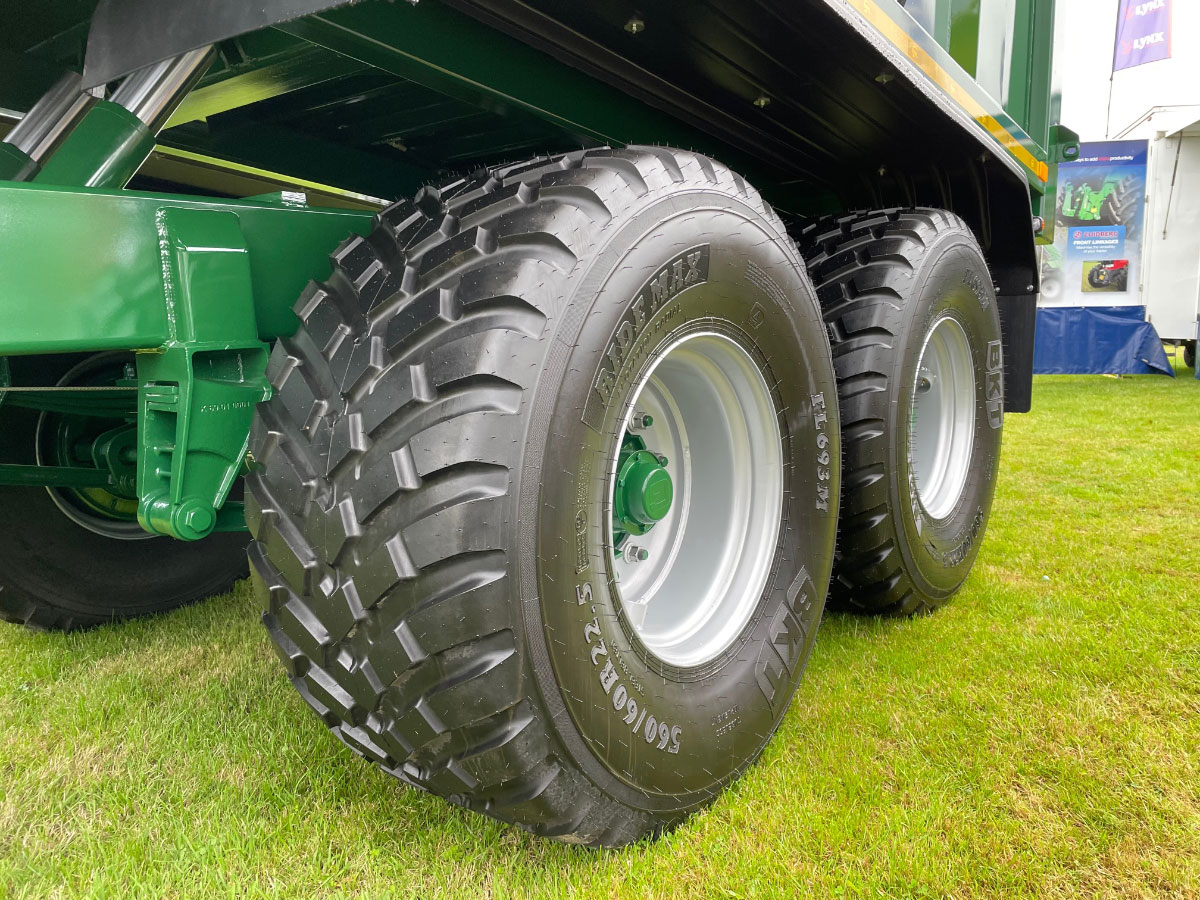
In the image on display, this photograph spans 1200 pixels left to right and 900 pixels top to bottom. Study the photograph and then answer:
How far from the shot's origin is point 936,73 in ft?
7.11

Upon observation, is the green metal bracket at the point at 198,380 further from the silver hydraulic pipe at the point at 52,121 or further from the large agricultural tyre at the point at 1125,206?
the large agricultural tyre at the point at 1125,206

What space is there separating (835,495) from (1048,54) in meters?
2.69

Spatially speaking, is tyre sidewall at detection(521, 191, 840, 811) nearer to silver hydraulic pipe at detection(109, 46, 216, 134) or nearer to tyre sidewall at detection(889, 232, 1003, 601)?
tyre sidewall at detection(889, 232, 1003, 601)

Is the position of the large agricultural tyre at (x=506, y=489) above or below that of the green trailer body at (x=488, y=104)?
below

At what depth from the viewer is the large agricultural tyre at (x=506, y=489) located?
1.26 m

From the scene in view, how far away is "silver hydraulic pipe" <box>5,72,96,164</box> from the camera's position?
1.43 metres

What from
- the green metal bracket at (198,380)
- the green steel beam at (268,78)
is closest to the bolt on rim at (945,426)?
the green steel beam at (268,78)

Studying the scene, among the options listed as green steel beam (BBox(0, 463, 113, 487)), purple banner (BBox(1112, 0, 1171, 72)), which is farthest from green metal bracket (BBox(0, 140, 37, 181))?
purple banner (BBox(1112, 0, 1171, 72))

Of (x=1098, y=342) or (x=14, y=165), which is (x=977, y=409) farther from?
(x=1098, y=342)

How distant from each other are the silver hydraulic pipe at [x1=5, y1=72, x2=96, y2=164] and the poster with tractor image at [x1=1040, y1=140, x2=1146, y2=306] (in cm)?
1466

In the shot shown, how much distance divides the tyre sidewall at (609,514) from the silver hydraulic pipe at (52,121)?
920 millimetres

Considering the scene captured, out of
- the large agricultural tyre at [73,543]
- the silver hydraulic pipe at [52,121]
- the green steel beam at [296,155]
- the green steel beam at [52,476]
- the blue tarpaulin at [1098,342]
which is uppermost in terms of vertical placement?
the silver hydraulic pipe at [52,121]

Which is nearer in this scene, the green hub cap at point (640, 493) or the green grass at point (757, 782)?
the green grass at point (757, 782)

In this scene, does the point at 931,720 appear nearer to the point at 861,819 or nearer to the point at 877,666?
the point at 877,666
